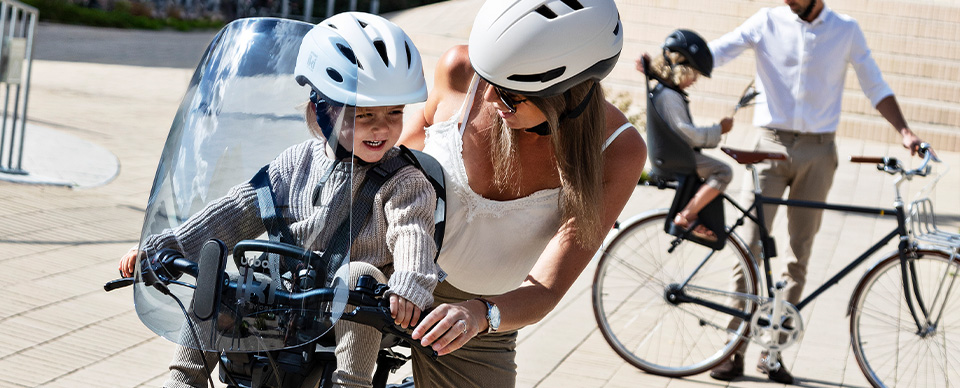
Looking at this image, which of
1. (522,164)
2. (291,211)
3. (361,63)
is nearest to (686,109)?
(522,164)

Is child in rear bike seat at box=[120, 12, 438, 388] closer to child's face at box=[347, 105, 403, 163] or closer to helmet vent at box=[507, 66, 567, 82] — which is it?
child's face at box=[347, 105, 403, 163]

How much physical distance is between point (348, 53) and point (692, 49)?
3.20 m

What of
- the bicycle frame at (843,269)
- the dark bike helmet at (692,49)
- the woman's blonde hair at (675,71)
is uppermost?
the dark bike helmet at (692,49)

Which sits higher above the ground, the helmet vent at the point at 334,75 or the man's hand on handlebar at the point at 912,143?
the helmet vent at the point at 334,75

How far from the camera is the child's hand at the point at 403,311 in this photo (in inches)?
75.9

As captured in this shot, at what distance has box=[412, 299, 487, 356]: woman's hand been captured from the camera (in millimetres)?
1890

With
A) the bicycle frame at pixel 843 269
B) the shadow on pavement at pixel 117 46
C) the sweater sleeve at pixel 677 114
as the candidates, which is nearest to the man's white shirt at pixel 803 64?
the sweater sleeve at pixel 677 114

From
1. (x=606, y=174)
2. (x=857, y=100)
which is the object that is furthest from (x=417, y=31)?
(x=606, y=174)

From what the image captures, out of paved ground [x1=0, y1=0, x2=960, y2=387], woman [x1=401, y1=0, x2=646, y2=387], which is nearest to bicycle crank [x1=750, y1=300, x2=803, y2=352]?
paved ground [x1=0, y1=0, x2=960, y2=387]

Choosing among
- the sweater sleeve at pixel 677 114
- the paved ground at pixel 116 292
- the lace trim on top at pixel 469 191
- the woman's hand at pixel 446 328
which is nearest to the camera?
the woman's hand at pixel 446 328

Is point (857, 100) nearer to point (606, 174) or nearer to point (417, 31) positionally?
point (417, 31)

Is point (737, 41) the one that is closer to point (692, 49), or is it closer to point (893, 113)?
point (692, 49)

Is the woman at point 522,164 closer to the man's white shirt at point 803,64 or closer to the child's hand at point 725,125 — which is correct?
the child's hand at point 725,125

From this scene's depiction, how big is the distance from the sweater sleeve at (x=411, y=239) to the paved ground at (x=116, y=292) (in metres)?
2.53
